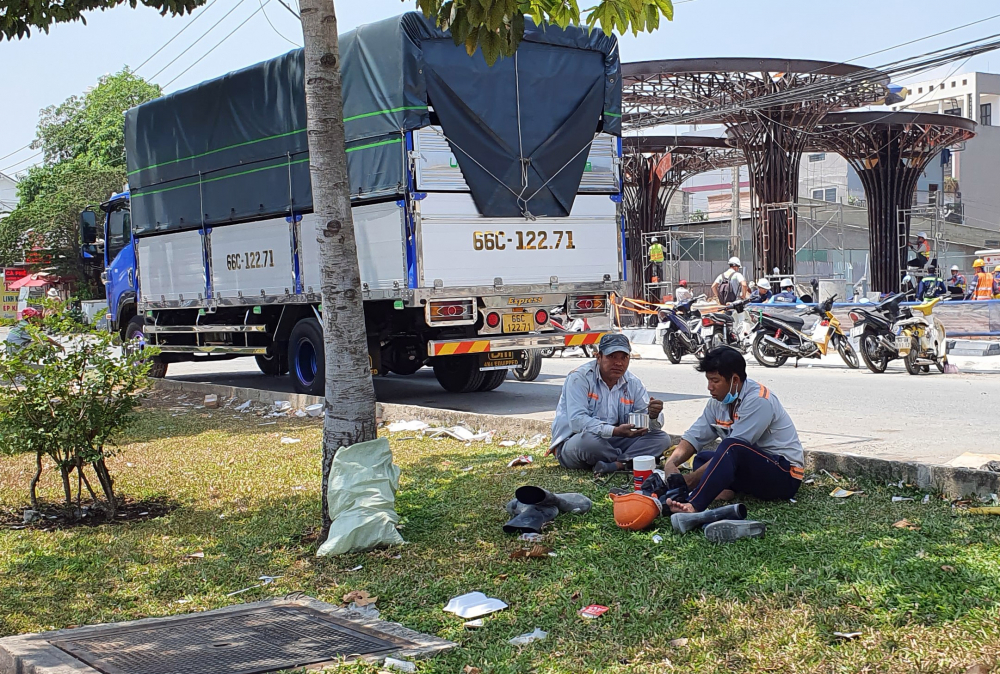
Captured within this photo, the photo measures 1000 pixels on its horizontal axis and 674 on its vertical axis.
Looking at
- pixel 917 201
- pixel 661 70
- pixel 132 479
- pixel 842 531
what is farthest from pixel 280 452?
pixel 917 201

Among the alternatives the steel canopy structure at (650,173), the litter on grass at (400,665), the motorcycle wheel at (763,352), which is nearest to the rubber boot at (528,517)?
the litter on grass at (400,665)

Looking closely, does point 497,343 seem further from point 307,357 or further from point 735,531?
point 735,531

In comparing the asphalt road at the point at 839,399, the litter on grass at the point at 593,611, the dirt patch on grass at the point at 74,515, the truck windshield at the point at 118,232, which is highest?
the truck windshield at the point at 118,232

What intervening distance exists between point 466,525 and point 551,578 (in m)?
1.21

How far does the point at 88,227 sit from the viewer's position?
671 inches

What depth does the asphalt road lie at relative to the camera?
795 centimetres

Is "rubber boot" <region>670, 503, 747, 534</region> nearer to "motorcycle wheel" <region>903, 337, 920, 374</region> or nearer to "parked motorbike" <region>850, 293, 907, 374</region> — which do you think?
"motorcycle wheel" <region>903, 337, 920, 374</region>

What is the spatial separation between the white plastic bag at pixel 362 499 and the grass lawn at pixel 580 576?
4.1 inches

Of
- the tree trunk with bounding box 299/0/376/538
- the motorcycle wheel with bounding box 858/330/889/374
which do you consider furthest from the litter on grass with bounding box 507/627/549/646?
the motorcycle wheel with bounding box 858/330/889/374

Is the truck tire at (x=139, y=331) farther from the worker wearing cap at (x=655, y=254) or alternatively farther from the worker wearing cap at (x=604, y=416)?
the worker wearing cap at (x=655, y=254)

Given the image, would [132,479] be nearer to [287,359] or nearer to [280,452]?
[280,452]

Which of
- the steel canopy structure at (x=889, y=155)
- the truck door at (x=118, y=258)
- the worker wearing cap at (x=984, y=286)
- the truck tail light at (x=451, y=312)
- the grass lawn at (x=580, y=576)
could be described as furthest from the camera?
the steel canopy structure at (x=889, y=155)

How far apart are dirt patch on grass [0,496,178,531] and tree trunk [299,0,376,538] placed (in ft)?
5.71

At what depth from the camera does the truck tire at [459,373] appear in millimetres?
12602
